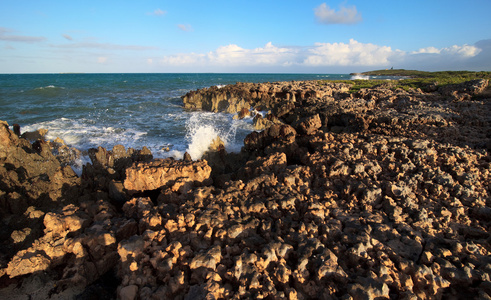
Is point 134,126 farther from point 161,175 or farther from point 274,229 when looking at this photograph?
point 274,229

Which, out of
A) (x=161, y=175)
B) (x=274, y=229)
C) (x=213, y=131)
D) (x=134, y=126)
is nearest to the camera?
(x=274, y=229)

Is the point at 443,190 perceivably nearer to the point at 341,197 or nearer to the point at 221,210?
the point at 341,197

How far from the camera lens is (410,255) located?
9.46 ft

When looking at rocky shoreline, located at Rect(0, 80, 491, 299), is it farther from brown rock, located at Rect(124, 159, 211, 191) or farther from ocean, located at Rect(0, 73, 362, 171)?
ocean, located at Rect(0, 73, 362, 171)

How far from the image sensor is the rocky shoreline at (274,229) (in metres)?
2.60

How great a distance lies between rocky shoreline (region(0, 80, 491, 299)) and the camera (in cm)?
260

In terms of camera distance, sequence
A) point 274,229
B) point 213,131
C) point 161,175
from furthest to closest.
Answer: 1. point 213,131
2. point 161,175
3. point 274,229

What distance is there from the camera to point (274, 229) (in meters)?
3.32

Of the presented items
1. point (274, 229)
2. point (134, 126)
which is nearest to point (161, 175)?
point (274, 229)

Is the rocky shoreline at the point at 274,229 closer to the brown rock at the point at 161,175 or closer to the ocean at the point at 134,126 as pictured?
the brown rock at the point at 161,175

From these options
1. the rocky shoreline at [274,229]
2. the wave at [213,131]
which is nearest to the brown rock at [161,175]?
the rocky shoreline at [274,229]

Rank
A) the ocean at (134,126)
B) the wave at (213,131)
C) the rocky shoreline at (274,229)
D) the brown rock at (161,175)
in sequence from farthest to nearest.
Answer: the ocean at (134,126)
the wave at (213,131)
the brown rock at (161,175)
the rocky shoreline at (274,229)

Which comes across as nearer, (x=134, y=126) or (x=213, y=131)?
(x=213, y=131)

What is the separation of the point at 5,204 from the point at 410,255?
7.25m
